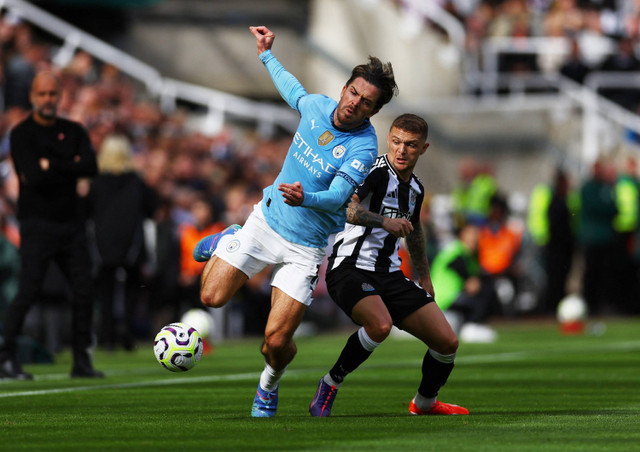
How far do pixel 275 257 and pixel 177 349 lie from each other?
88 centimetres

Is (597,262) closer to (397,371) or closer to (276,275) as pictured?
(397,371)

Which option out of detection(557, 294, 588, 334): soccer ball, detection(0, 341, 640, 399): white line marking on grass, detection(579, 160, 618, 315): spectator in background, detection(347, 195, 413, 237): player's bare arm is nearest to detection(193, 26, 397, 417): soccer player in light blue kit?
detection(347, 195, 413, 237): player's bare arm

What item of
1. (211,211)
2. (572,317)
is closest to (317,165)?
(211,211)

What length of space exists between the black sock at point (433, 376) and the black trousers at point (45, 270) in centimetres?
390

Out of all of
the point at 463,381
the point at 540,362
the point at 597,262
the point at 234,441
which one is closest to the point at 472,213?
the point at 597,262

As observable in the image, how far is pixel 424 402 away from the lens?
29.9ft

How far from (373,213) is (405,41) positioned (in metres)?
20.3

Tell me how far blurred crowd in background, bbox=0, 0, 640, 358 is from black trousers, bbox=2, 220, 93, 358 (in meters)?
3.59

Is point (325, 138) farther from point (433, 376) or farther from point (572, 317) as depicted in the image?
point (572, 317)

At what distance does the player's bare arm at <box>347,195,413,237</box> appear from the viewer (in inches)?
334

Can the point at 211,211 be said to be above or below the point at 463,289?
above

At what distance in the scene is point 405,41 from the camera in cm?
2856

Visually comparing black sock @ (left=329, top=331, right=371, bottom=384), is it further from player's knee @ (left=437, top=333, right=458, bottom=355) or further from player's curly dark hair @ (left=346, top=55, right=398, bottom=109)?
player's curly dark hair @ (left=346, top=55, right=398, bottom=109)

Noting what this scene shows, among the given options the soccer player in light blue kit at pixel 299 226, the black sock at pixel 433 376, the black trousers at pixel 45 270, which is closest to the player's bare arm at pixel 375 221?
the soccer player in light blue kit at pixel 299 226
